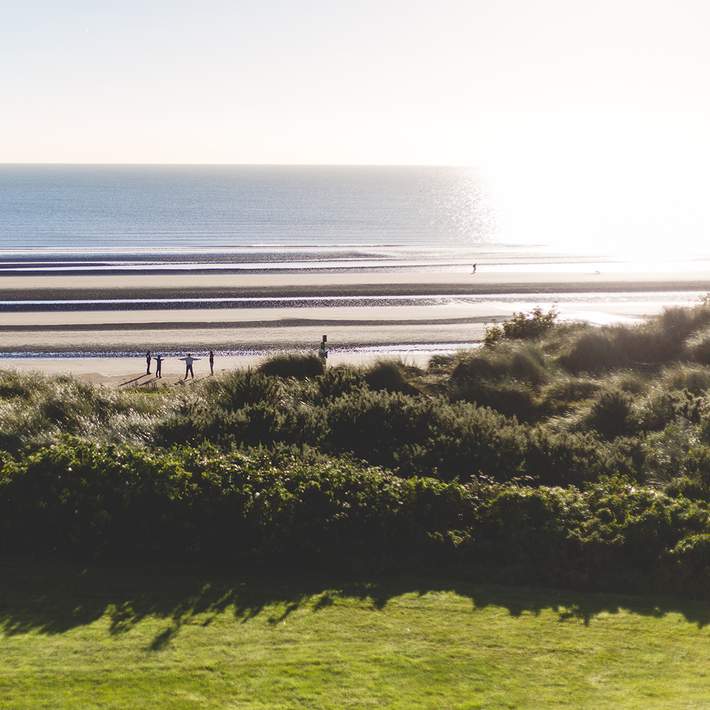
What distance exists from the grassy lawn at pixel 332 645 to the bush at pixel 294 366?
10882 mm

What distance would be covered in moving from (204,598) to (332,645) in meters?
1.68

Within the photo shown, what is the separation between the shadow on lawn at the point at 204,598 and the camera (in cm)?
826

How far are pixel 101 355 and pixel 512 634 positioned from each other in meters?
28.8

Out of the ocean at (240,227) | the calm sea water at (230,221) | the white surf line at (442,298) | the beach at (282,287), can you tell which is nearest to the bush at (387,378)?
the beach at (282,287)

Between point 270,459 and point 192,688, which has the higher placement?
point 270,459

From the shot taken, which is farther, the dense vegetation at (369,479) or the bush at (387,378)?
the bush at (387,378)

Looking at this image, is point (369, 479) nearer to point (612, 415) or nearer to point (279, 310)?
point (612, 415)

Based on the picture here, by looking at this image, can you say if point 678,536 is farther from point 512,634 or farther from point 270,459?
point 270,459

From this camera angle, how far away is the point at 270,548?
9.62m

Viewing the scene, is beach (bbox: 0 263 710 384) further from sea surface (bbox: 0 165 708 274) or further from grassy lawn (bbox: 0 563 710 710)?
grassy lawn (bbox: 0 563 710 710)

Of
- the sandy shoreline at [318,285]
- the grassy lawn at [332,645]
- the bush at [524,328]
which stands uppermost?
the sandy shoreline at [318,285]

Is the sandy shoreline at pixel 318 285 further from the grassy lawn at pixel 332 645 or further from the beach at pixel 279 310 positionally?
the grassy lawn at pixel 332 645

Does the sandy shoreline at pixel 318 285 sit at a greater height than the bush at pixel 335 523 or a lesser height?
greater

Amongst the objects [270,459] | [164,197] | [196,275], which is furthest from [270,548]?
[164,197]
